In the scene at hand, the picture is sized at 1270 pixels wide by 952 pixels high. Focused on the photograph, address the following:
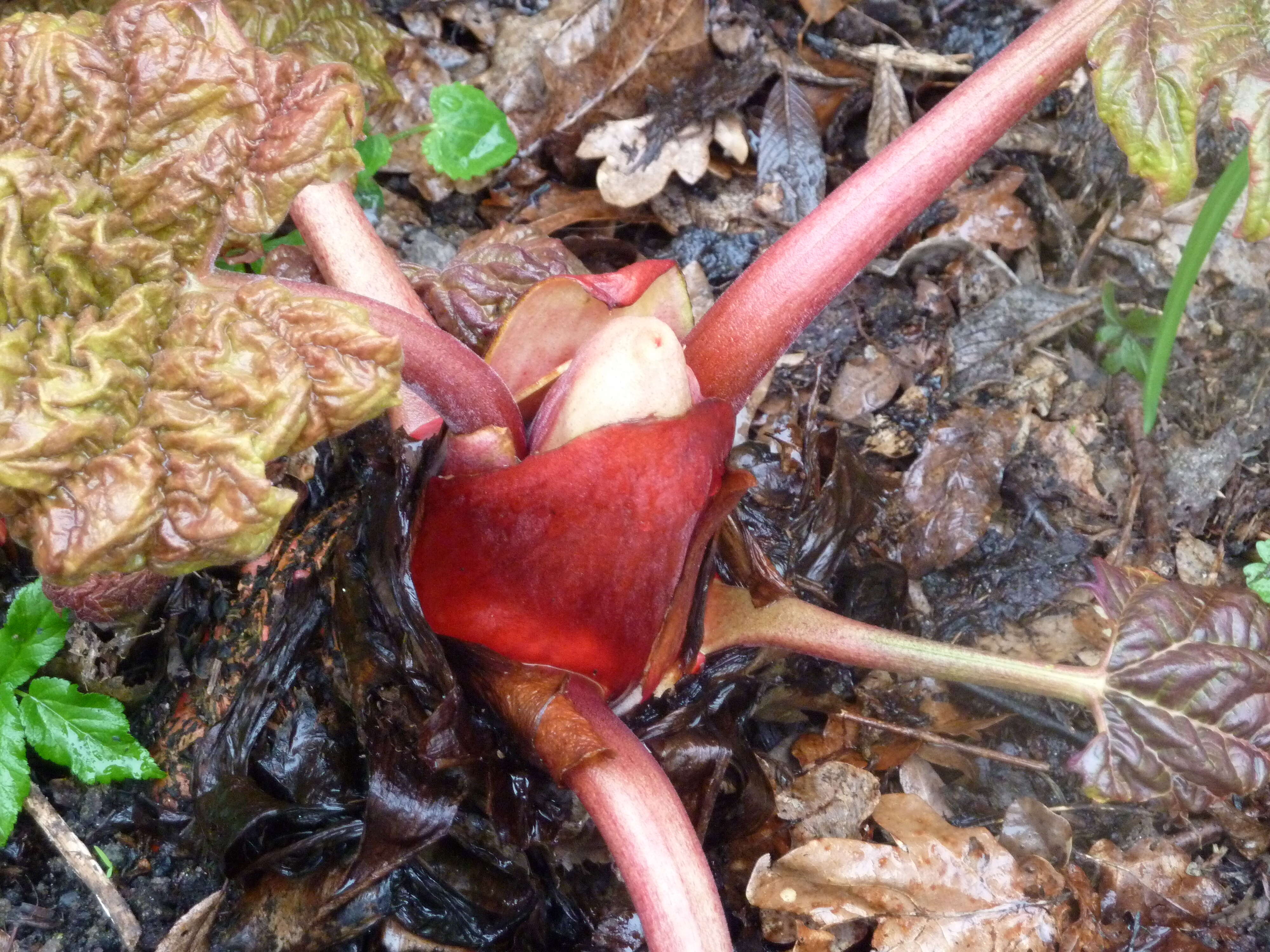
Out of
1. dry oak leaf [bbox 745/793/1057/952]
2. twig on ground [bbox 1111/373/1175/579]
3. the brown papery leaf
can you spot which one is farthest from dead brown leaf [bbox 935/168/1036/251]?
dry oak leaf [bbox 745/793/1057/952]

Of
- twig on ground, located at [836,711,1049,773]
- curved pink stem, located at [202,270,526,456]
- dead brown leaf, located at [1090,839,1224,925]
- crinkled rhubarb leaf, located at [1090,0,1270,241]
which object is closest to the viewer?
curved pink stem, located at [202,270,526,456]

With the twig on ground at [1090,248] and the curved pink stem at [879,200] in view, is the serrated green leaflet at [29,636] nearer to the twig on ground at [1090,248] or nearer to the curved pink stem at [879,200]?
the curved pink stem at [879,200]

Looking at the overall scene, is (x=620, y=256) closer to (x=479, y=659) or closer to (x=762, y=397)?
(x=762, y=397)

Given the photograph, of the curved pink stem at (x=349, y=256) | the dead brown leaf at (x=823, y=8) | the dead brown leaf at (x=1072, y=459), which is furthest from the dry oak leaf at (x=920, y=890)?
the dead brown leaf at (x=823, y=8)

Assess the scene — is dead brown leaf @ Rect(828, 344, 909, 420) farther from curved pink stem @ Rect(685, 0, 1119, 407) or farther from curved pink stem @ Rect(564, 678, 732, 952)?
curved pink stem @ Rect(564, 678, 732, 952)

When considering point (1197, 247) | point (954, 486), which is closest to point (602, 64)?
point (954, 486)

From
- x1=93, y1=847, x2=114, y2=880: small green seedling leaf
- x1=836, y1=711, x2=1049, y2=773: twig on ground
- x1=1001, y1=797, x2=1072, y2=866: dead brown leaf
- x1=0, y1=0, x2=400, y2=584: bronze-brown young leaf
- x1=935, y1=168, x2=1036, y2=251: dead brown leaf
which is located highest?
x1=0, y1=0, x2=400, y2=584: bronze-brown young leaf
